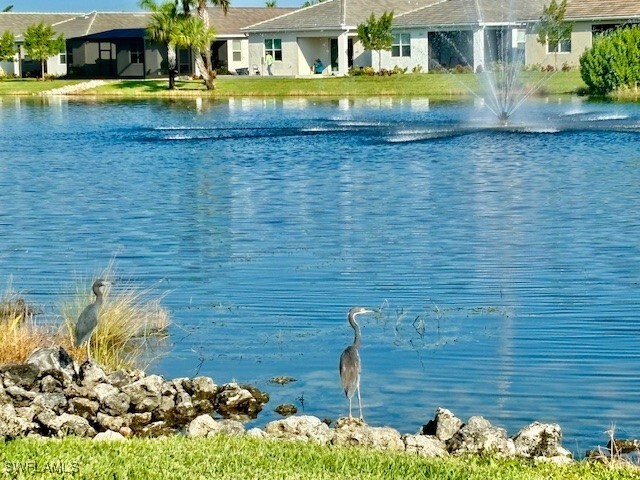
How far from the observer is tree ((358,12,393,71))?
75.4 meters

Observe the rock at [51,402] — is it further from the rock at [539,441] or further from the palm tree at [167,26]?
the palm tree at [167,26]

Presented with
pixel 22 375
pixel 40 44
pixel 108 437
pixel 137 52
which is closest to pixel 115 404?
pixel 22 375

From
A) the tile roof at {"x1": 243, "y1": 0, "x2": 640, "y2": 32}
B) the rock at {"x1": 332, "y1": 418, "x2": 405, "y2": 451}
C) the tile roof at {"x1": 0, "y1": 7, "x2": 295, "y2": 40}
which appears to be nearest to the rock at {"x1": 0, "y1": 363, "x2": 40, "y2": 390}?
the rock at {"x1": 332, "y1": 418, "x2": 405, "y2": 451}

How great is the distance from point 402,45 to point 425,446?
69.0 meters

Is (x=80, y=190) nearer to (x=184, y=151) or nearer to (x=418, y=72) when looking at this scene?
(x=184, y=151)

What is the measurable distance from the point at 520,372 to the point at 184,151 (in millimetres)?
27563

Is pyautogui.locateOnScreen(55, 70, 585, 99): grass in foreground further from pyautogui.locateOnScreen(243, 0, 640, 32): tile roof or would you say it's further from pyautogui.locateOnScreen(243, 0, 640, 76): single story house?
pyautogui.locateOnScreen(243, 0, 640, 32): tile roof

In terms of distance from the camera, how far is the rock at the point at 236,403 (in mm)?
13125

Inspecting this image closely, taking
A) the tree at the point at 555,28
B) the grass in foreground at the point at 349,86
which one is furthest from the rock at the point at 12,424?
the tree at the point at 555,28

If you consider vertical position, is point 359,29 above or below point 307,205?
above

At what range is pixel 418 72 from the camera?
7725cm

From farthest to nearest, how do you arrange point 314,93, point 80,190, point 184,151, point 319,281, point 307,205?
1. point 314,93
2. point 184,151
3. point 80,190
4. point 307,205
5. point 319,281

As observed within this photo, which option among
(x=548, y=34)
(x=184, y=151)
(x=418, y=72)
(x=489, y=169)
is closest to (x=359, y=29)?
(x=418, y=72)

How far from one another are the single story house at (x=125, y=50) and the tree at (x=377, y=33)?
1433 centimetres
